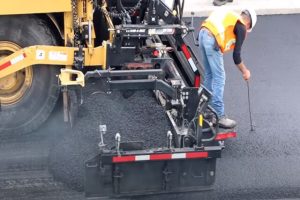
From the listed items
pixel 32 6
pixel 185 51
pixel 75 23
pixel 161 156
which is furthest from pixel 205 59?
pixel 32 6

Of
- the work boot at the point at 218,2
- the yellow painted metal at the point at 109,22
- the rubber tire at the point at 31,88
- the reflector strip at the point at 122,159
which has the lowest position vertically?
the reflector strip at the point at 122,159

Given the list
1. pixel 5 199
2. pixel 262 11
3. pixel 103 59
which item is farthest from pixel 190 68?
pixel 262 11

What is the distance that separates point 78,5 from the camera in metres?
6.11

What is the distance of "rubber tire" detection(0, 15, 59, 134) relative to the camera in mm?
6066

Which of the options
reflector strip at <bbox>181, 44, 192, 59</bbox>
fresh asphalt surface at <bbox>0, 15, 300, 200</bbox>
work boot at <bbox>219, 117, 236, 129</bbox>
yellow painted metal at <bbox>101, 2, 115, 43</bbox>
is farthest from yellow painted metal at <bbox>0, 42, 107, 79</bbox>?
work boot at <bbox>219, 117, 236, 129</bbox>

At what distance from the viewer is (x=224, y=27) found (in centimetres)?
637

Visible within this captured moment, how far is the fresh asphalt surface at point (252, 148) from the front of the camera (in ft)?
18.5

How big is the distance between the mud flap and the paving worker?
1153 mm

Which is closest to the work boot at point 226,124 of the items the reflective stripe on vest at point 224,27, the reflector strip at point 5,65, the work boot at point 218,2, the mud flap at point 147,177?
the reflective stripe on vest at point 224,27

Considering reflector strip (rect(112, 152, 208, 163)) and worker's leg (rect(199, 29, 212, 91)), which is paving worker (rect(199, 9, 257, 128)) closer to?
worker's leg (rect(199, 29, 212, 91))

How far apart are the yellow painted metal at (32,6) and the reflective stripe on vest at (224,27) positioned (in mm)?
1648

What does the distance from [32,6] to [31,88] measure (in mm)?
926

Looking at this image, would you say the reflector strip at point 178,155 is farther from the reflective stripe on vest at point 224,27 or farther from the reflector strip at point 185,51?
the reflector strip at point 185,51

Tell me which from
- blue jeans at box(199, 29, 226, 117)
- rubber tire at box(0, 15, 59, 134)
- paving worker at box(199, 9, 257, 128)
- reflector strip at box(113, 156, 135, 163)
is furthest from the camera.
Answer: blue jeans at box(199, 29, 226, 117)
